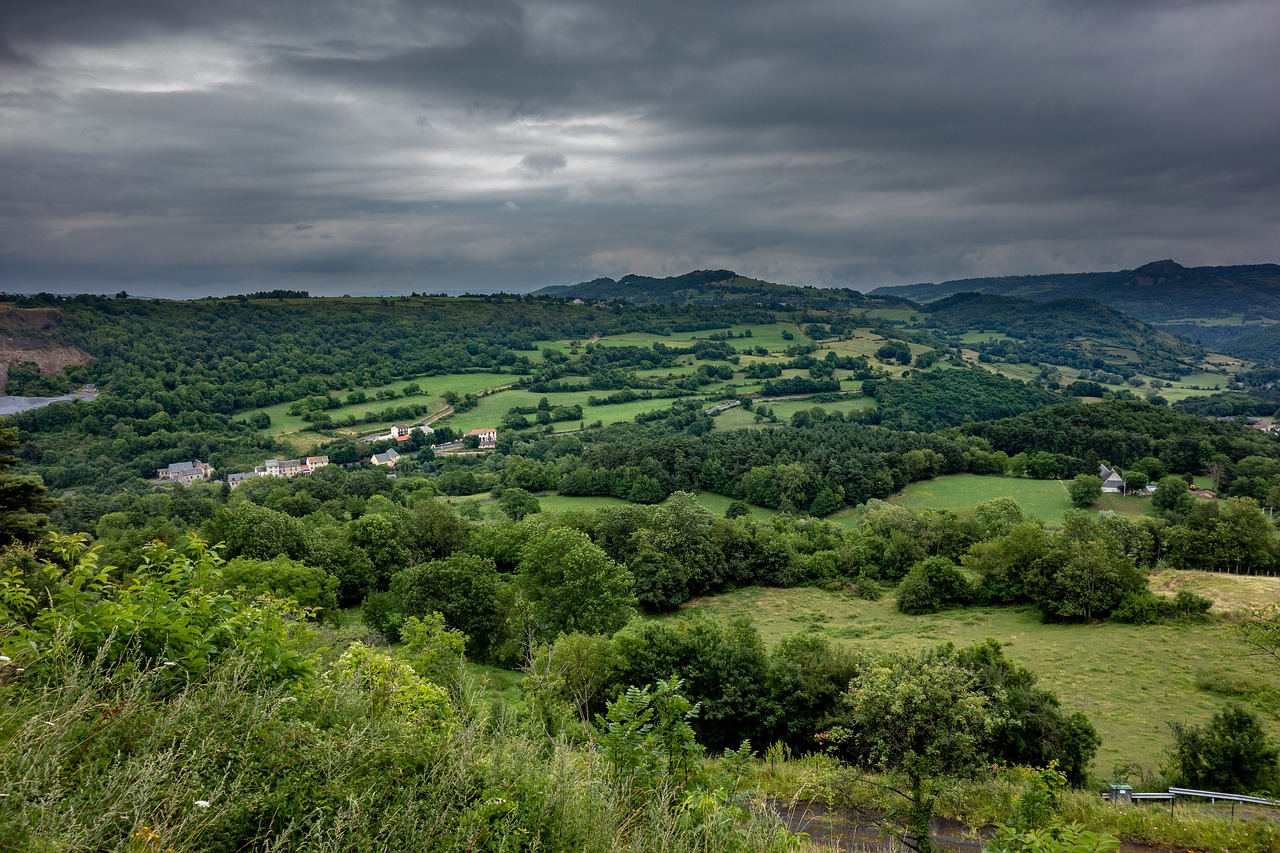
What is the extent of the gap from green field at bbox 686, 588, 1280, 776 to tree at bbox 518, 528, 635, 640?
609 cm

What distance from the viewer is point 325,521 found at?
43.9 metres

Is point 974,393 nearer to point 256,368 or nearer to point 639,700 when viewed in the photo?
point 639,700

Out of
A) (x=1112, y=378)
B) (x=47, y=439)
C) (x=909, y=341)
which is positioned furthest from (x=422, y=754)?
(x=1112, y=378)

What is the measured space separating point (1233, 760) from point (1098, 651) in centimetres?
1339

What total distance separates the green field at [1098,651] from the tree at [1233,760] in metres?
2.62

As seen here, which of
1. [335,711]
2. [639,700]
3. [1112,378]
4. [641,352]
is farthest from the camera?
[1112,378]

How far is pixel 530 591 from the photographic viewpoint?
28.8 metres

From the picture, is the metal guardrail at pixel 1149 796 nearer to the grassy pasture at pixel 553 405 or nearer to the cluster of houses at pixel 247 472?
the cluster of houses at pixel 247 472

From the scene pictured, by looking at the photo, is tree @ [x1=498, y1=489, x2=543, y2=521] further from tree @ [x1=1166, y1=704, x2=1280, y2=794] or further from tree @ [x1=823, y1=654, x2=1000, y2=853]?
tree @ [x1=1166, y1=704, x2=1280, y2=794]

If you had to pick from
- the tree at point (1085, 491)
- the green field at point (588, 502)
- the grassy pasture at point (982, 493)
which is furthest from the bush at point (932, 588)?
the tree at point (1085, 491)

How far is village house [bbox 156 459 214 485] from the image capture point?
76.1m

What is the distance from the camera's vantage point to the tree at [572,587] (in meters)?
27.0

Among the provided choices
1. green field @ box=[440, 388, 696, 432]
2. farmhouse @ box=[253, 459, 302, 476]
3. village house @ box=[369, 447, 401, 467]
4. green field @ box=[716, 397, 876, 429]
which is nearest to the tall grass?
village house @ box=[369, 447, 401, 467]

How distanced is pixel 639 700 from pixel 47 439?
4064 inches
